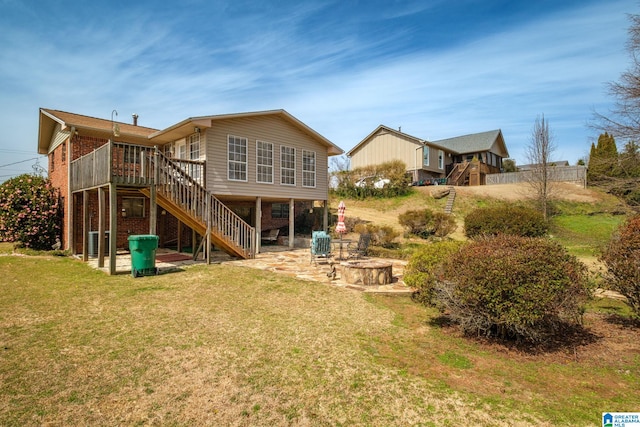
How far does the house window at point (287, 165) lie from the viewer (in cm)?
1661

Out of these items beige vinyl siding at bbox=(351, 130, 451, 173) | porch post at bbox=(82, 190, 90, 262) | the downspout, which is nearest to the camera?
porch post at bbox=(82, 190, 90, 262)

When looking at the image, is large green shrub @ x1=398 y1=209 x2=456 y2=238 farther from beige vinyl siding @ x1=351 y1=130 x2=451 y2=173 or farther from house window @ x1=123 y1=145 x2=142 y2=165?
beige vinyl siding @ x1=351 y1=130 x2=451 y2=173

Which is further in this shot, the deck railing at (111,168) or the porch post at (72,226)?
the porch post at (72,226)

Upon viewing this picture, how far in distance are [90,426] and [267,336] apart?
263cm

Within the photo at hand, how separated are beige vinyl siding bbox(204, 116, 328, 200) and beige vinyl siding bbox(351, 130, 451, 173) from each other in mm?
16225

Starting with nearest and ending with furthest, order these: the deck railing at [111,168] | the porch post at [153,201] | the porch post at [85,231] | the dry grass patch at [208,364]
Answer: the dry grass patch at [208,364], the deck railing at [111,168], the porch post at [153,201], the porch post at [85,231]

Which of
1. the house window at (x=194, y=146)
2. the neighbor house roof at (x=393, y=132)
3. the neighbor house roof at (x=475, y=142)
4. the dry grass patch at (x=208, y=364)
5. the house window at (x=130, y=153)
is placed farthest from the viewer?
the neighbor house roof at (x=475, y=142)

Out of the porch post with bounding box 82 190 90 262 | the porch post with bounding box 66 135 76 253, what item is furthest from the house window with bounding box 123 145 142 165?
the porch post with bounding box 66 135 76 253

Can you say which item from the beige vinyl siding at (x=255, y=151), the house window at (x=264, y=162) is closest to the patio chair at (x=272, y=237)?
the beige vinyl siding at (x=255, y=151)

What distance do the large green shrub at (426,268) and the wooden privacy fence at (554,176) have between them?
22.3 meters

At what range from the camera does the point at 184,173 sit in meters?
11.6

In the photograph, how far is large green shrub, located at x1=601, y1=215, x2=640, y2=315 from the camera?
17.5ft

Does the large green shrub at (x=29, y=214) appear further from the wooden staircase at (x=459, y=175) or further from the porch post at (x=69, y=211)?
the wooden staircase at (x=459, y=175)

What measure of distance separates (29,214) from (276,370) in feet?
54.4
